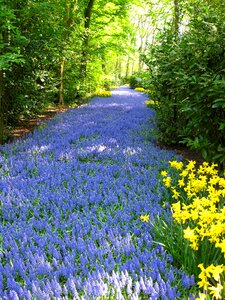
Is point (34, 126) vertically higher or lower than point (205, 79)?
lower

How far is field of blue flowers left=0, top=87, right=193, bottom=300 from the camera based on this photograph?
2.15 meters

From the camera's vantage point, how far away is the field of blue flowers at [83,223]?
2.15 meters

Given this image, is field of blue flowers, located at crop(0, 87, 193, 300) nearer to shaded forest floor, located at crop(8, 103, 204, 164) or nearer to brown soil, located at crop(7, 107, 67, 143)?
shaded forest floor, located at crop(8, 103, 204, 164)

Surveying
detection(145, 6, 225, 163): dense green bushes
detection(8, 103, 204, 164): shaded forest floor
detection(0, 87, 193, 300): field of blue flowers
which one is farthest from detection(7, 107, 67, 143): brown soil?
detection(145, 6, 225, 163): dense green bushes

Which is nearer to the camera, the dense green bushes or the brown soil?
the dense green bushes

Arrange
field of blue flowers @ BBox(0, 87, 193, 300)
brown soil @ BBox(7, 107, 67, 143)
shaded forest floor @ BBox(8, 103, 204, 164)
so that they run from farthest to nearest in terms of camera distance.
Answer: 1. brown soil @ BBox(7, 107, 67, 143)
2. shaded forest floor @ BBox(8, 103, 204, 164)
3. field of blue flowers @ BBox(0, 87, 193, 300)

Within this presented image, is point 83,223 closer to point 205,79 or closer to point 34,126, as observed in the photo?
point 205,79

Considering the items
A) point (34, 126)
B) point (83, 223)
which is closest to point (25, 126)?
point (34, 126)

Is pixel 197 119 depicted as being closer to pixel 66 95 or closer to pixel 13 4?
pixel 13 4

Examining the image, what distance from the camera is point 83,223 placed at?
10.1ft

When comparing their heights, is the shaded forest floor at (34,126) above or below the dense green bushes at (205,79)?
below

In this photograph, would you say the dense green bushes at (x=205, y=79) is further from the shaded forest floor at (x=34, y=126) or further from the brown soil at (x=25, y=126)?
the brown soil at (x=25, y=126)

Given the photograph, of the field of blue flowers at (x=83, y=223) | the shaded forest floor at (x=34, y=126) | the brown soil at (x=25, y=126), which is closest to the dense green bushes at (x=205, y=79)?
the shaded forest floor at (x=34, y=126)

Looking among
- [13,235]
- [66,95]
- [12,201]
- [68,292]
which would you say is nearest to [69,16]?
[66,95]
